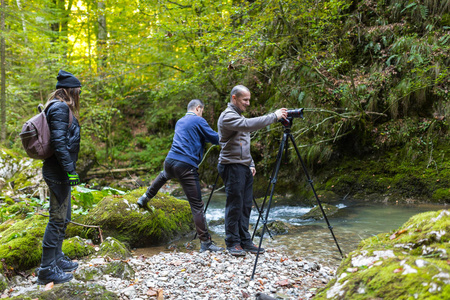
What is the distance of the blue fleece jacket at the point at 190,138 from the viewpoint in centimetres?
464

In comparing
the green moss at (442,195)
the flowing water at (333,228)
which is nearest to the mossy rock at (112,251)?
the flowing water at (333,228)

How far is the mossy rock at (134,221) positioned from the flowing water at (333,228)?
0.90ft

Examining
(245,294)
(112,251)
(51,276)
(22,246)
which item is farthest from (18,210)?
(245,294)

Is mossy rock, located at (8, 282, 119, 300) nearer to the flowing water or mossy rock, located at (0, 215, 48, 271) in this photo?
mossy rock, located at (0, 215, 48, 271)

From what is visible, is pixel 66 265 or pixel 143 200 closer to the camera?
pixel 66 265

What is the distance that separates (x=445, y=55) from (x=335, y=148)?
3693 mm

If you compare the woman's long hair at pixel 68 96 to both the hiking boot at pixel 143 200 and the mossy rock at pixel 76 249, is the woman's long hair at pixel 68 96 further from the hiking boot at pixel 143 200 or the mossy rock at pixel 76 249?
the hiking boot at pixel 143 200

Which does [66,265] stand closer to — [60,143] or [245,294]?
[60,143]

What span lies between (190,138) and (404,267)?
3.39 metres

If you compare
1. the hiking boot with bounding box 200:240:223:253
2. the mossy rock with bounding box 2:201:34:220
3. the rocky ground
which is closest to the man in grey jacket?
the hiking boot with bounding box 200:240:223:253

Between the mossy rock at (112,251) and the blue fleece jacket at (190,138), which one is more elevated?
the blue fleece jacket at (190,138)

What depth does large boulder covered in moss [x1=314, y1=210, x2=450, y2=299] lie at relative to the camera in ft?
5.46

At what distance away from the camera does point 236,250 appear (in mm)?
4324

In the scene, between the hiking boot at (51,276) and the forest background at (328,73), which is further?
the forest background at (328,73)
